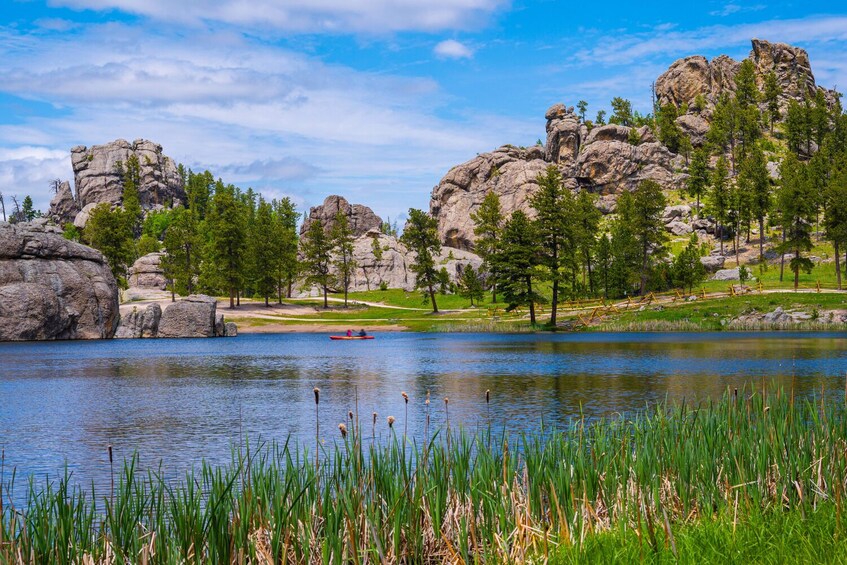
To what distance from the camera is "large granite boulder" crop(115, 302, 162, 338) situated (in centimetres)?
8281

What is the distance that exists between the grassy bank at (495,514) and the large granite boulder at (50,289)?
7159 cm

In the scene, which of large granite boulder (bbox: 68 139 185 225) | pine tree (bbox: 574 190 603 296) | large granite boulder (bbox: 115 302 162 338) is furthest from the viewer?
large granite boulder (bbox: 68 139 185 225)

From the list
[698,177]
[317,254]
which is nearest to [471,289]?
[317,254]

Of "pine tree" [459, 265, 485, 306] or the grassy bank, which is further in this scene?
"pine tree" [459, 265, 485, 306]

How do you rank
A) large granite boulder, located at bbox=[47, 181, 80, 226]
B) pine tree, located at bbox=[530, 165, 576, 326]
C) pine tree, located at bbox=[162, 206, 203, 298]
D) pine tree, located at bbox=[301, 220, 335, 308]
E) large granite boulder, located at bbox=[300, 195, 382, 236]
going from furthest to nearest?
1. large granite boulder, located at bbox=[47, 181, 80, 226]
2. large granite boulder, located at bbox=[300, 195, 382, 236]
3. pine tree, located at bbox=[162, 206, 203, 298]
4. pine tree, located at bbox=[301, 220, 335, 308]
5. pine tree, located at bbox=[530, 165, 576, 326]

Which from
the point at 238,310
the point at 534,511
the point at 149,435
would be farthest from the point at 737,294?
the point at 534,511

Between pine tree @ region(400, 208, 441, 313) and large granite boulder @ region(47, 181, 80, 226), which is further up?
large granite boulder @ region(47, 181, 80, 226)

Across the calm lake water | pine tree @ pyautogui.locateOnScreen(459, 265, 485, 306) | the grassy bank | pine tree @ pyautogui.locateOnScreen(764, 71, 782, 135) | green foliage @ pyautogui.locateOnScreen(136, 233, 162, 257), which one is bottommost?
the calm lake water

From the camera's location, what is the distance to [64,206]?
640ft

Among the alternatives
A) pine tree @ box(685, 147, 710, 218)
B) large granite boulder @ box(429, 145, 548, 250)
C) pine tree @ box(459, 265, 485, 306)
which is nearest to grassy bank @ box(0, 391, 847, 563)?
pine tree @ box(459, 265, 485, 306)

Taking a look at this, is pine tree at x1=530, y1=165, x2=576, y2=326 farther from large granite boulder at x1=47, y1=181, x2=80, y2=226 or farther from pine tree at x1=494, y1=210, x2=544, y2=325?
large granite boulder at x1=47, y1=181, x2=80, y2=226

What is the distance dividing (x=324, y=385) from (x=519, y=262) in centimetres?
4636

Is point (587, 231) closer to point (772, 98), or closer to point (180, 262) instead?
point (180, 262)

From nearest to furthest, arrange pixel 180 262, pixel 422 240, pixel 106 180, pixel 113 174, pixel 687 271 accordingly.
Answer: pixel 687 271 → pixel 422 240 → pixel 180 262 → pixel 106 180 → pixel 113 174
